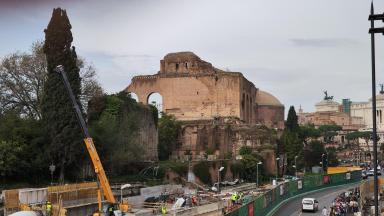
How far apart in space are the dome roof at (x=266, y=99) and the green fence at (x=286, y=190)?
1446 inches

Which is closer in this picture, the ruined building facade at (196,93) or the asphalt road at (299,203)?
the asphalt road at (299,203)

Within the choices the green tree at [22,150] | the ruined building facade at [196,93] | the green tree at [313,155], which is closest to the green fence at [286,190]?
the green tree at [22,150]

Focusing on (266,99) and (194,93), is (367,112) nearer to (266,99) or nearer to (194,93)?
(266,99)

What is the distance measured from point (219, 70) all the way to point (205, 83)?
293 centimetres

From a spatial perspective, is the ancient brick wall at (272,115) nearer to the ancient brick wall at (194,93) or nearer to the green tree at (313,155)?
the green tree at (313,155)

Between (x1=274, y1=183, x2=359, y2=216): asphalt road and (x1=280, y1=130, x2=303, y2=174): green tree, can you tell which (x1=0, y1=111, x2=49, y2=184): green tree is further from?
(x1=280, y1=130, x2=303, y2=174): green tree

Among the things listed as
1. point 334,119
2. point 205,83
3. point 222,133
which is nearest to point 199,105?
point 205,83

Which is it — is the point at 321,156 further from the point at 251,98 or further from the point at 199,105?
the point at 199,105

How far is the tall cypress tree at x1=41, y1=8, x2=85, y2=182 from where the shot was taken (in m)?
33.9

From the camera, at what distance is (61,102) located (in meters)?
34.4

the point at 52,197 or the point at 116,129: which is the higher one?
the point at 116,129

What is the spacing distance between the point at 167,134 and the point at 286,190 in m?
26.4

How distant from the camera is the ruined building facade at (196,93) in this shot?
71.5 metres

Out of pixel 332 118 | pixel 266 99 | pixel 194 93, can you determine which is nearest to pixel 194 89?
pixel 194 93
